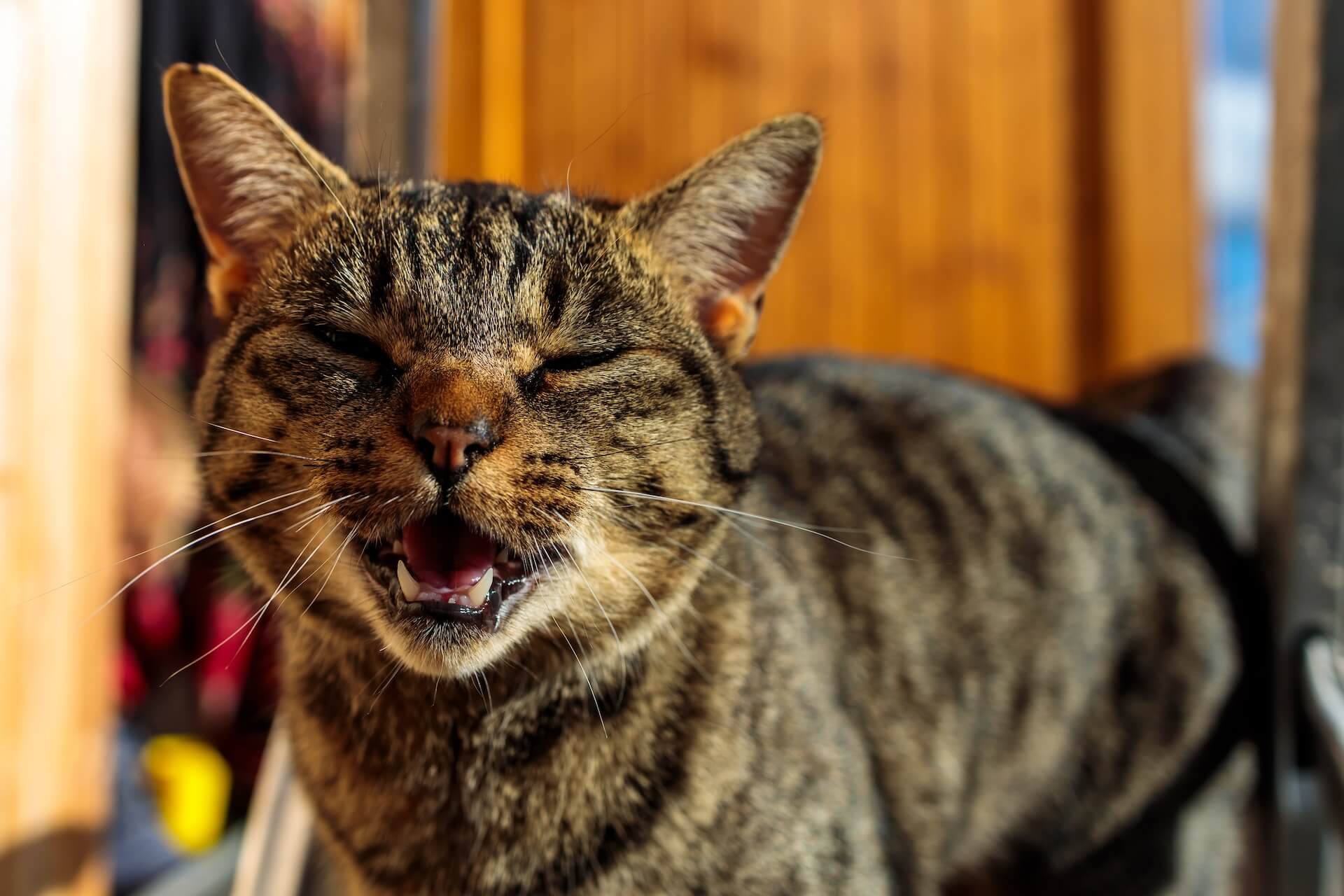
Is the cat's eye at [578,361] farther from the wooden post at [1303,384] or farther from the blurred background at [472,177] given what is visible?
the wooden post at [1303,384]

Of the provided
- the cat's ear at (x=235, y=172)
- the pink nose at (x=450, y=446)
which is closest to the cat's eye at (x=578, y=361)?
the pink nose at (x=450, y=446)

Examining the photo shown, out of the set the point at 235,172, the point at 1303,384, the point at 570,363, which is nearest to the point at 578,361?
the point at 570,363

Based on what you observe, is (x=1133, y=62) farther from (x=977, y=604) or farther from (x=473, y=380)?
(x=473, y=380)

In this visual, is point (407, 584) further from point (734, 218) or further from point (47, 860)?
point (47, 860)

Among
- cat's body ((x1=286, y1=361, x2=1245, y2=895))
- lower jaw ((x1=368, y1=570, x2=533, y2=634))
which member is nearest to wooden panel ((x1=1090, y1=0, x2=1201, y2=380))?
cat's body ((x1=286, y1=361, x2=1245, y2=895))

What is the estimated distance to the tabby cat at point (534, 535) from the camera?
69cm

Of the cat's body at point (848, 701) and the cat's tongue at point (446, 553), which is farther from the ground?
the cat's tongue at point (446, 553)

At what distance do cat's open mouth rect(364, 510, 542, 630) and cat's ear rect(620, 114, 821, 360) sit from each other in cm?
28

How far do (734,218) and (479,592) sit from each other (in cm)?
38

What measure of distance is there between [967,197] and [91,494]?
1.87 metres

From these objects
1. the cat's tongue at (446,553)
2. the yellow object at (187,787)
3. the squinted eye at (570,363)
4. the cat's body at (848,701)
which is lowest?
the yellow object at (187,787)

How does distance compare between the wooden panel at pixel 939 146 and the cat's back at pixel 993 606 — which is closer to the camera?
the cat's back at pixel 993 606

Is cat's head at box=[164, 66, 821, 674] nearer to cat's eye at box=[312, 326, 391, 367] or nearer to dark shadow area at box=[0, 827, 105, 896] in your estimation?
cat's eye at box=[312, 326, 391, 367]

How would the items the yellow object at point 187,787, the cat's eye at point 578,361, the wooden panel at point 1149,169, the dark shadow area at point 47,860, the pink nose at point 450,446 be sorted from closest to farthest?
1. the pink nose at point 450,446
2. the cat's eye at point 578,361
3. the dark shadow area at point 47,860
4. the yellow object at point 187,787
5. the wooden panel at point 1149,169
